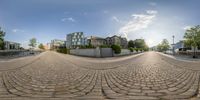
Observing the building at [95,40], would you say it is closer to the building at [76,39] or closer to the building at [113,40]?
the building at [76,39]

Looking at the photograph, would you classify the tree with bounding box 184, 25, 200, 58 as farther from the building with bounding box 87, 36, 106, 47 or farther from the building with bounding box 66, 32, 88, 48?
the building with bounding box 66, 32, 88, 48

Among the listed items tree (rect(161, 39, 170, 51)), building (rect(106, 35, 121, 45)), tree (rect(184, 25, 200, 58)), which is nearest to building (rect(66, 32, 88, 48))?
building (rect(106, 35, 121, 45))

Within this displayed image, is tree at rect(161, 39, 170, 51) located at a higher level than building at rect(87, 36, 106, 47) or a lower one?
lower

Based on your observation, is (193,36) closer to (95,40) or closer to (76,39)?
(95,40)

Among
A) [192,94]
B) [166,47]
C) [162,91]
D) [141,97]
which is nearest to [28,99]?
[141,97]

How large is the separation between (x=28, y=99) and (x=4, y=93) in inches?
45.2

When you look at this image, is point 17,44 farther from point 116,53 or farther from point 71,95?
point 71,95

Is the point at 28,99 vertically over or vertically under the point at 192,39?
under

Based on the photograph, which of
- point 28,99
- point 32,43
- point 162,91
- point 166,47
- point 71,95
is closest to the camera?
point 28,99

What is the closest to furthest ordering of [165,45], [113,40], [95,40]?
[165,45], [95,40], [113,40]

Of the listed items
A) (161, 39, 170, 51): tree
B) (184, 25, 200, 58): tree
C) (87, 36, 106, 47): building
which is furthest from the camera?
(87, 36, 106, 47): building

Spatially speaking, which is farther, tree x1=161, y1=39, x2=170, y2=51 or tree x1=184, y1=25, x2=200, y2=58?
tree x1=161, y1=39, x2=170, y2=51

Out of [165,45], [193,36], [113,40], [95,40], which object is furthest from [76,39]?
[193,36]

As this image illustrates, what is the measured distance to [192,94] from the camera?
486cm
